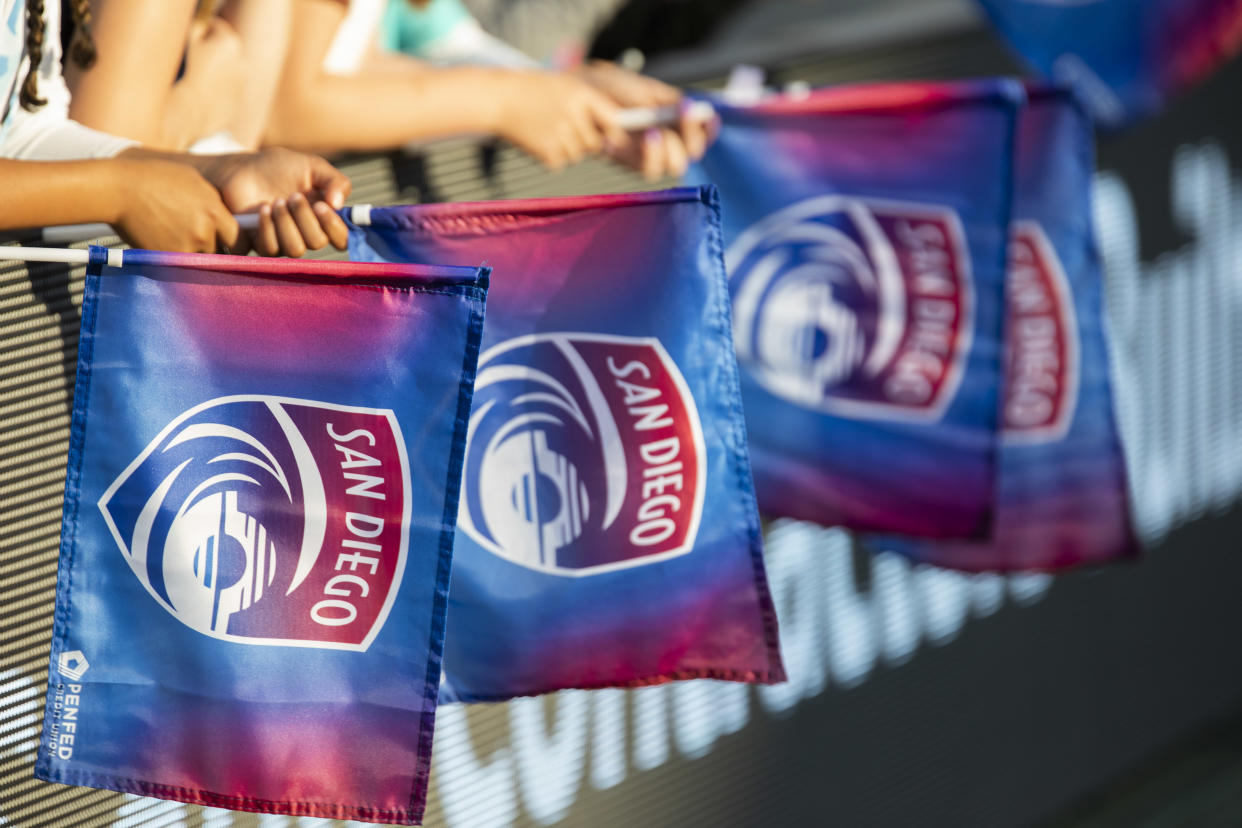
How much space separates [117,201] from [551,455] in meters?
0.84

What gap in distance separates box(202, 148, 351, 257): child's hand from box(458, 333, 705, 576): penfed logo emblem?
379 mm

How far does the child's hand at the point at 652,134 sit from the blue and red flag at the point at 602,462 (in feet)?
2.14

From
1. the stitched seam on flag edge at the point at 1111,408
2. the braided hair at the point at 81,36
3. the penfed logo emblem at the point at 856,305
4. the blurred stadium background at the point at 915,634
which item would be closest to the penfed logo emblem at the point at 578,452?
the blurred stadium background at the point at 915,634

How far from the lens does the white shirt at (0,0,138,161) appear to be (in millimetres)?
2262

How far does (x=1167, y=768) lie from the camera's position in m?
5.01

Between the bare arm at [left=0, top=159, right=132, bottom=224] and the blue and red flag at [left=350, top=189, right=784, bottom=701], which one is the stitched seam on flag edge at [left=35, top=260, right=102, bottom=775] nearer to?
the bare arm at [left=0, top=159, right=132, bottom=224]

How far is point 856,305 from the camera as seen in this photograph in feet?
10.6

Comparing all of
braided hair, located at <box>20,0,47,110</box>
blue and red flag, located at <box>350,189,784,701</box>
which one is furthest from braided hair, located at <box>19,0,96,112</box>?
blue and red flag, located at <box>350,189,784,701</box>

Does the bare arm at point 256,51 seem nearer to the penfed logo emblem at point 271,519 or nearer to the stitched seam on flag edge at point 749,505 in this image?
the penfed logo emblem at point 271,519

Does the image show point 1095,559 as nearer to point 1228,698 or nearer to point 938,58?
point 938,58

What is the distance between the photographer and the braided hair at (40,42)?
229 centimetres

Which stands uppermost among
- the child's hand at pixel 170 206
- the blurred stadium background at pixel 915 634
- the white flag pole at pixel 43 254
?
the child's hand at pixel 170 206

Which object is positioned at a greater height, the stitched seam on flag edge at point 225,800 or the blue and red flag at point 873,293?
the blue and red flag at point 873,293

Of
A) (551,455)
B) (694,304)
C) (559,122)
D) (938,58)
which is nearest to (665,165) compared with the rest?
(559,122)
